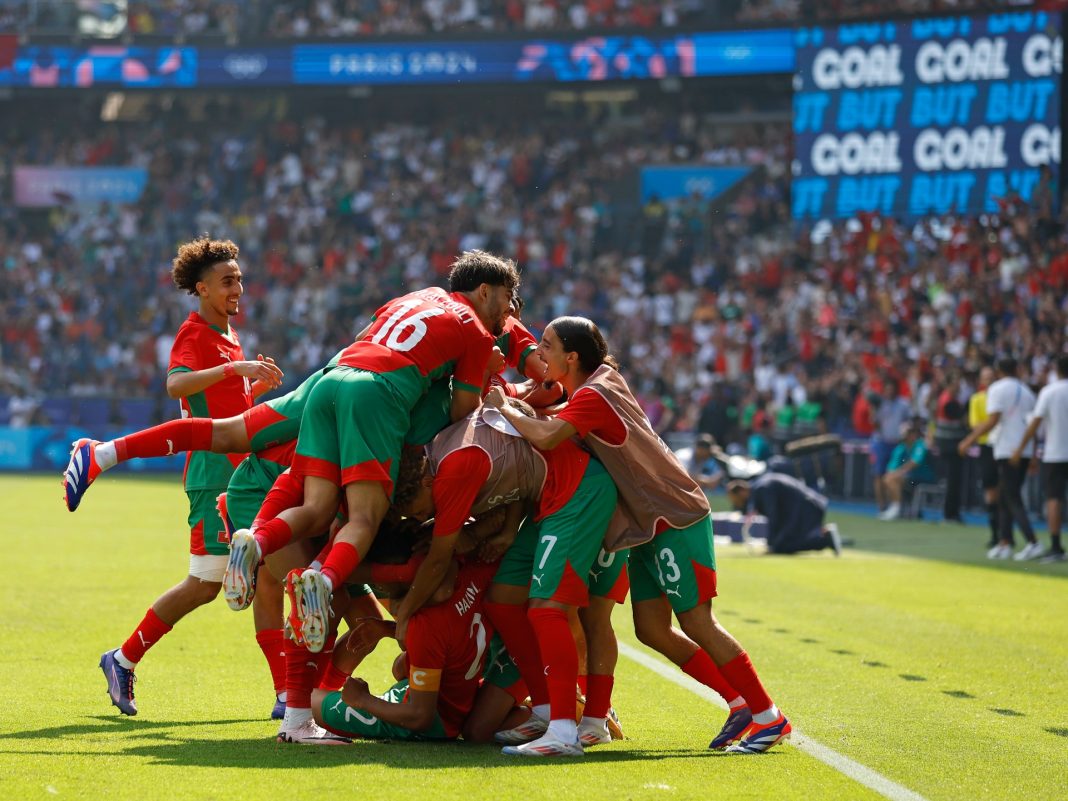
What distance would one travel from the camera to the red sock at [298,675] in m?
6.12

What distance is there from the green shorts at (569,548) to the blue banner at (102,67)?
31.3m

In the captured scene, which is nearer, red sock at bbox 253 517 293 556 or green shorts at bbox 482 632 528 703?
red sock at bbox 253 517 293 556

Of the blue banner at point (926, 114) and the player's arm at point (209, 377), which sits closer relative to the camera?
the player's arm at point (209, 377)

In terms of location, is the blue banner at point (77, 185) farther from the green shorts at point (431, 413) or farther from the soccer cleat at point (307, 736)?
the soccer cleat at point (307, 736)

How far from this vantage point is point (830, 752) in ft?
19.9

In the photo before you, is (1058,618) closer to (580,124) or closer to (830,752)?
(830,752)

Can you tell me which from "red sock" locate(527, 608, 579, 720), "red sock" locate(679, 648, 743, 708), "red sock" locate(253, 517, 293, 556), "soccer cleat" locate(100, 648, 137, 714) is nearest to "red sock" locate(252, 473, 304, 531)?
"red sock" locate(253, 517, 293, 556)

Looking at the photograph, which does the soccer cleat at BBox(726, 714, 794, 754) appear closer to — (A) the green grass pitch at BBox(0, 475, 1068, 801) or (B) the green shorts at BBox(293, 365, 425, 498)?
(A) the green grass pitch at BBox(0, 475, 1068, 801)

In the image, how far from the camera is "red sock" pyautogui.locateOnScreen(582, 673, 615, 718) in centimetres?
621

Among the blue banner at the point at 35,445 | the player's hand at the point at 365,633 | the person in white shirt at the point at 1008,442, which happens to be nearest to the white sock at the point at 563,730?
the player's hand at the point at 365,633

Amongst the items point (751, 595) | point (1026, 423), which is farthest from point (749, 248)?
point (751, 595)

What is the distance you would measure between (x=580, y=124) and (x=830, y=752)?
103 ft

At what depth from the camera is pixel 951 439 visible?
19953 mm

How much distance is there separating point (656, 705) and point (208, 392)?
8.48ft
